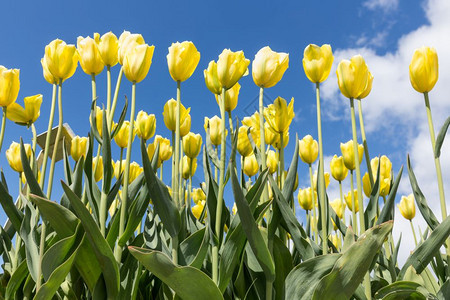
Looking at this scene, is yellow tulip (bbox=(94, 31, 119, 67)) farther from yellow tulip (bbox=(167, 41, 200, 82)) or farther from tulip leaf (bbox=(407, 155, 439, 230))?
tulip leaf (bbox=(407, 155, 439, 230))

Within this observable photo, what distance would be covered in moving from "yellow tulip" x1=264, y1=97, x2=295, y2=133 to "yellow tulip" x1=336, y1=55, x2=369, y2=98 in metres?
0.26

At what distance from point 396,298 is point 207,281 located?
2.39 ft

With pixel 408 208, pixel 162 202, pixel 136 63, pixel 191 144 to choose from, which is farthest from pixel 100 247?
pixel 408 208

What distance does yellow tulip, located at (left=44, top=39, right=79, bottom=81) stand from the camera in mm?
1768

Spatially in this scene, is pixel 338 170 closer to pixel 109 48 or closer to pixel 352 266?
pixel 352 266

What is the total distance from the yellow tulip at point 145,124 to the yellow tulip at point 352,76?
3.10 feet

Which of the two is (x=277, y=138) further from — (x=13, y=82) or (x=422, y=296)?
(x=13, y=82)

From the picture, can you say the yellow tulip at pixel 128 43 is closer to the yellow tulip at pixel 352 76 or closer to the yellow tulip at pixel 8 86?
the yellow tulip at pixel 8 86

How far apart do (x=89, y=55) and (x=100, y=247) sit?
2.85 feet

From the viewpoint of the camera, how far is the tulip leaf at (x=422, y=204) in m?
1.61

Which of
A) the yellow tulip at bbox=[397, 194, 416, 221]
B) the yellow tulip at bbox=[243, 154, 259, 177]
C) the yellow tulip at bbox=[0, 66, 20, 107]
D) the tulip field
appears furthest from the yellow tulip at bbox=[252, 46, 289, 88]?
the yellow tulip at bbox=[397, 194, 416, 221]

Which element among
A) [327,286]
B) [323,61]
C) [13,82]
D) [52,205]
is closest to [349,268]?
[327,286]

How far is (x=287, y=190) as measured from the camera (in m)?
1.53

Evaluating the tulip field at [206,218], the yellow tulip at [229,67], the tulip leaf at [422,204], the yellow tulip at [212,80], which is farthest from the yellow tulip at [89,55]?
the tulip leaf at [422,204]
